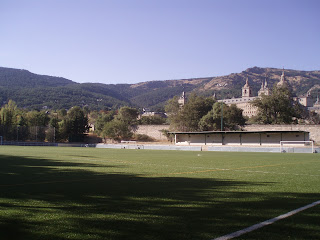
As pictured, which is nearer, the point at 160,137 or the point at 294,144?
the point at 294,144

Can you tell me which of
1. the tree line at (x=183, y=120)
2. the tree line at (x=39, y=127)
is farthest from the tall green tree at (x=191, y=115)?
the tree line at (x=39, y=127)

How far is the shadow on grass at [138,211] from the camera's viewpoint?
189 inches

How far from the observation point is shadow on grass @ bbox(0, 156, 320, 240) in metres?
4.80

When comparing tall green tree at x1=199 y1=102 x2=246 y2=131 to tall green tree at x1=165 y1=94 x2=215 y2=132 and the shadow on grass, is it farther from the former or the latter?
the shadow on grass

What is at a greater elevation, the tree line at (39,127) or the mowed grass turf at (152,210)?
the tree line at (39,127)

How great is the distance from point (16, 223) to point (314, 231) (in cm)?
473

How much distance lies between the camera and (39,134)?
74562 millimetres

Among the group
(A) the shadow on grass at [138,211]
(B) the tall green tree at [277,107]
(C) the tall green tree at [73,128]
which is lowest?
(A) the shadow on grass at [138,211]

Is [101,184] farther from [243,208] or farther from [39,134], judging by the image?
[39,134]

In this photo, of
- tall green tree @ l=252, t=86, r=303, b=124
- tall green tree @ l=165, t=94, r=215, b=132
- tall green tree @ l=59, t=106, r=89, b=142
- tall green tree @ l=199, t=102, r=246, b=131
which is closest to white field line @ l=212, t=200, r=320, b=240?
tall green tree @ l=199, t=102, r=246, b=131

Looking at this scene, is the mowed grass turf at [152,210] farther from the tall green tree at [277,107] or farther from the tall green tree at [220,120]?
the tall green tree at [277,107]

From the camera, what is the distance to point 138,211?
613cm

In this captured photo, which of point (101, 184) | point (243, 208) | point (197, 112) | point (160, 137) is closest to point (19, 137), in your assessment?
point (160, 137)

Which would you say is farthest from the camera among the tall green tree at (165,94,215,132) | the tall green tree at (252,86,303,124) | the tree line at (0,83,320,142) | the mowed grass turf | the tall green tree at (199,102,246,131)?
the tall green tree at (165,94,215,132)
